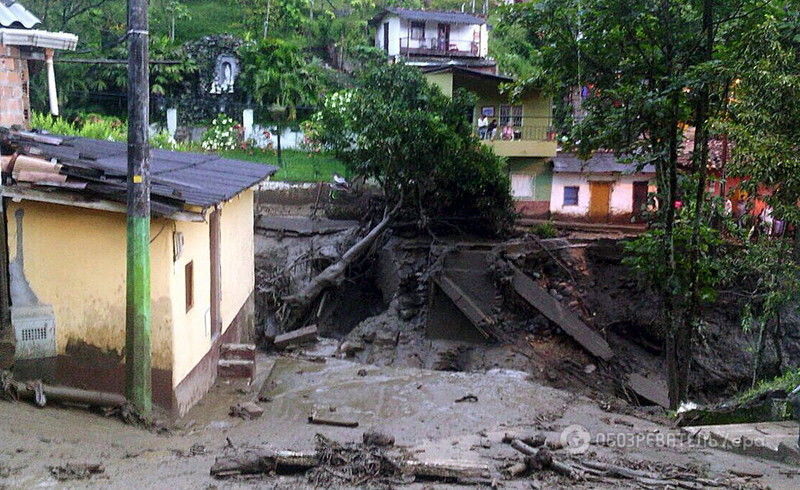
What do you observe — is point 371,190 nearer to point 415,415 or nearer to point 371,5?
point 415,415

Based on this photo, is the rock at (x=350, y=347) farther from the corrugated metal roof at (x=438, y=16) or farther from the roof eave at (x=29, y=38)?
the corrugated metal roof at (x=438, y=16)

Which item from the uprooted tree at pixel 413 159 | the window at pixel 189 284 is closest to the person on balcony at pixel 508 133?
the uprooted tree at pixel 413 159

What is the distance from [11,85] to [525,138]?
70.2 ft

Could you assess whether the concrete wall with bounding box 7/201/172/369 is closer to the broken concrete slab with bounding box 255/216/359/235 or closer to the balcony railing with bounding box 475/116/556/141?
the broken concrete slab with bounding box 255/216/359/235

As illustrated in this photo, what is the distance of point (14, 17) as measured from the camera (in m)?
12.8

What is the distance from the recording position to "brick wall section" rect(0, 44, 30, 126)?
13.0m

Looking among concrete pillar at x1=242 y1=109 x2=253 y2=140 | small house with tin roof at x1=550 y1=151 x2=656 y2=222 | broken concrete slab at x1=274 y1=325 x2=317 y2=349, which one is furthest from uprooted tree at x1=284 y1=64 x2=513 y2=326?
concrete pillar at x1=242 y1=109 x2=253 y2=140

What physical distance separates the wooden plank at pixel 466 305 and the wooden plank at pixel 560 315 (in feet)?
4.50

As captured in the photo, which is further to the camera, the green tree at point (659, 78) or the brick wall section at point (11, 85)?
the green tree at point (659, 78)

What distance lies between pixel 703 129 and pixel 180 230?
30.3 feet

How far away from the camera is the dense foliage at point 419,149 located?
22891 mm

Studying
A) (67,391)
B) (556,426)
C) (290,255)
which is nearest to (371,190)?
(290,255)

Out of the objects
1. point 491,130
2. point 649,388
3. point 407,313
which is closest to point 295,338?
point 407,313

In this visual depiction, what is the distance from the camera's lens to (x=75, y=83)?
38312mm
